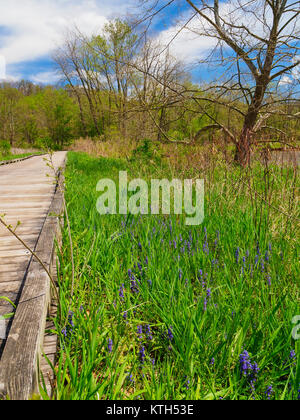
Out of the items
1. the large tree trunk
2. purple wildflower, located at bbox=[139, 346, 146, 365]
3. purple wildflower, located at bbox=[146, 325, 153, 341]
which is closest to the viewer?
purple wildflower, located at bbox=[139, 346, 146, 365]

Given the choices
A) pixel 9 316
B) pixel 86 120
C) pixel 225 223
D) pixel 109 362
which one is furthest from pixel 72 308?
pixel 86 120

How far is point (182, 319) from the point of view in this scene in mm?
1461

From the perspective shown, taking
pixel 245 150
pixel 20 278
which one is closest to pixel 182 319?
pixel 20 278

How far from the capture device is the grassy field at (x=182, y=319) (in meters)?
1.23

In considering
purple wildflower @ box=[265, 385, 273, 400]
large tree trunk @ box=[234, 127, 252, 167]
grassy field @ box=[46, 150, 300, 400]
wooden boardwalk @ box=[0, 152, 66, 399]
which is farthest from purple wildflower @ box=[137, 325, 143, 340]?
large tree trunk @ box=[234, 127, 252, 167]

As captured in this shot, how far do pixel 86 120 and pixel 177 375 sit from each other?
4780 cm

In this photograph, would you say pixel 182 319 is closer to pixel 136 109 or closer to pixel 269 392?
pixel 269 392

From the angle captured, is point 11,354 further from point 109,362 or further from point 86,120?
point 86,120

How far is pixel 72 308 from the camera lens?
5.62 ft

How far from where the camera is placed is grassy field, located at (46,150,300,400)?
1.23 metres

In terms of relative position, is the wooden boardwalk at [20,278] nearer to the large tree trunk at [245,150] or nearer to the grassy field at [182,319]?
the grassy field at [182,319]

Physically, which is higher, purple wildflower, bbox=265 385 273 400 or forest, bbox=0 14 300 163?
forest, bbox=0 14 300 163

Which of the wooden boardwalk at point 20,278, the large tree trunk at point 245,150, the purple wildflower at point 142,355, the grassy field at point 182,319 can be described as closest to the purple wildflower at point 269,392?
the grassy field at point 182,319

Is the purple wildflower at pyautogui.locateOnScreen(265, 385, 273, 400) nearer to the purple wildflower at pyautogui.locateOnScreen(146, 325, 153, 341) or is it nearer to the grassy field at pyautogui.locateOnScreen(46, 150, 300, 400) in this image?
the grassy field at pyautogui.locateOnScreen(46, 150, 300, 400)
